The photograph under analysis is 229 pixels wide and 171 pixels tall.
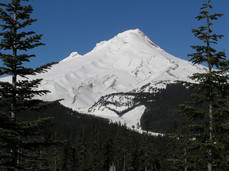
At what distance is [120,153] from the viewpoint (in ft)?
373

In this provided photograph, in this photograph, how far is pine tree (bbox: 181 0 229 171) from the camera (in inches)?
747

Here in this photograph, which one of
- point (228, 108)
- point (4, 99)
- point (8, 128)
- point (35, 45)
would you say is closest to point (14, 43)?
point (35, 45)

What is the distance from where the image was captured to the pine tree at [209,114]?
1897 centimetres

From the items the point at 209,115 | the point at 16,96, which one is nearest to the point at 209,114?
the point at 209,115

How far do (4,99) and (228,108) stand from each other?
12.5 meters

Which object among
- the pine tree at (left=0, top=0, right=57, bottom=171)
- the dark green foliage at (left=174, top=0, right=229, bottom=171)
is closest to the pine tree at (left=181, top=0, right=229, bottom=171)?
the dark green foliage at (left=174, top=0, right=229, bottom=171)

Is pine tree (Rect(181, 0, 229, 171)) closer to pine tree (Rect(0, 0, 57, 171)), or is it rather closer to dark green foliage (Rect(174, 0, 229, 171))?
dark green foliage (Rect(174, 0, 229, 171))

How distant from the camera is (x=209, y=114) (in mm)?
19562

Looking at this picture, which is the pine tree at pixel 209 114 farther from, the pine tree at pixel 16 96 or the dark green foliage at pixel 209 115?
the pine tree at pixel 16 96

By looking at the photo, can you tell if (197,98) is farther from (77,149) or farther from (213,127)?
(77,149)

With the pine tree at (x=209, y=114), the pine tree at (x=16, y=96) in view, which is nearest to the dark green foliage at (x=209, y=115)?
the pine tree at (x=209, y=114)

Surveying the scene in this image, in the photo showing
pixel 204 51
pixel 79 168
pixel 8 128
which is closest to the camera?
pixel 8 128

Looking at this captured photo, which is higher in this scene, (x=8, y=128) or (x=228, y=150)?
(x=8, y=128)

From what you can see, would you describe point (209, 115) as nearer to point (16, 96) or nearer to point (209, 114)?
point (209, 114)
